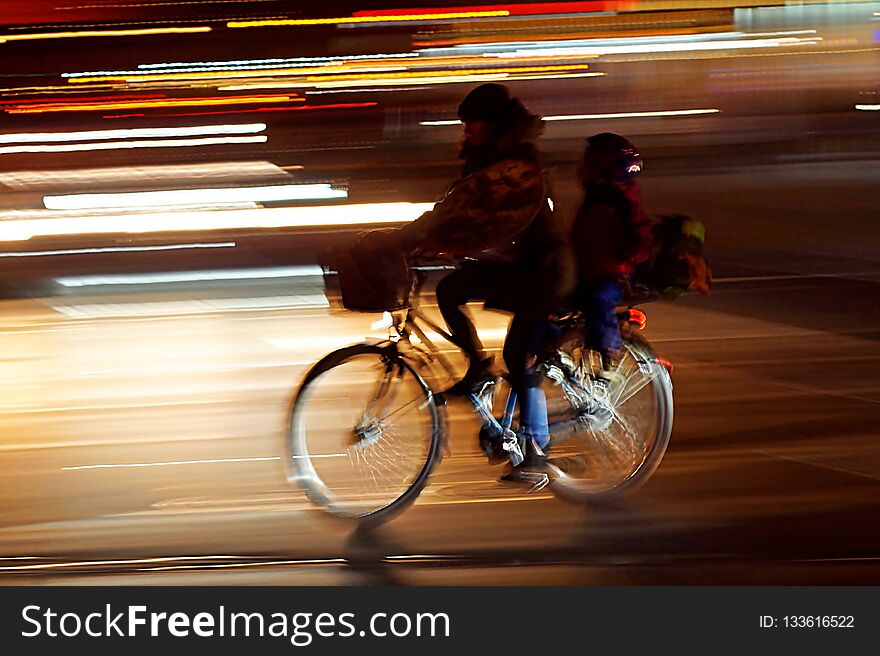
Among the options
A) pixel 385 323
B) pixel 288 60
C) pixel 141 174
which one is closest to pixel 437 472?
pixel 385 323

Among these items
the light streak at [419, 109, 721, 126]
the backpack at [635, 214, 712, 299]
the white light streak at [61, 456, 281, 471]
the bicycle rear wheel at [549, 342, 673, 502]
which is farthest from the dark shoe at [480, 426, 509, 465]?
the light streak at [419, 109, 721, 126]

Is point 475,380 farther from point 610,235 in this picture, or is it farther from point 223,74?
point 223,74

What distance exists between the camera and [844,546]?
433 cm

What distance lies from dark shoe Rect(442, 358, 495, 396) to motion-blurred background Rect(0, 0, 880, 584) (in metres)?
0.09

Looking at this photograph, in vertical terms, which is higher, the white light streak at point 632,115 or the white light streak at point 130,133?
the white light streak at point 130,133

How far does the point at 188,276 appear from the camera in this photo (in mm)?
11625

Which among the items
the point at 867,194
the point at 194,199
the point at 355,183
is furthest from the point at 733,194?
the point at 194,199

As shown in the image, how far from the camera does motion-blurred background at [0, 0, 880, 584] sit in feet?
15.1

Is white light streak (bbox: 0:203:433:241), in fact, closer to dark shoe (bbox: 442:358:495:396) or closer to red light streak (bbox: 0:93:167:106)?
red light streak (bbox: 0:93:167:106)

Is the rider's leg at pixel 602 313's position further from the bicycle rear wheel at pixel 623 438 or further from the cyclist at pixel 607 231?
the bicycle rear wheel at pixel 623 438

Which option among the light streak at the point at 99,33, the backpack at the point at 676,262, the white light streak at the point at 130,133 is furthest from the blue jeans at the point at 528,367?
the light streak at the point at 99,33

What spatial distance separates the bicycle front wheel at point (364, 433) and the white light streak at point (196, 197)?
10.8m

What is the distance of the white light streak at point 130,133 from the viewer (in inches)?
772

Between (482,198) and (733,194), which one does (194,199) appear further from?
(482,198)
